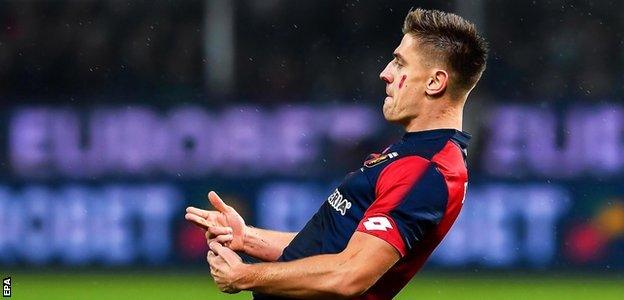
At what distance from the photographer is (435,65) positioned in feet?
15.4

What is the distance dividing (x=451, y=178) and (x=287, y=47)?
28.0 feet

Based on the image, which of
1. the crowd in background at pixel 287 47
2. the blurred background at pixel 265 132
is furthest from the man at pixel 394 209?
the crowd in background at pixel 287 47

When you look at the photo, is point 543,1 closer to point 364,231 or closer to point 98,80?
point 98,80

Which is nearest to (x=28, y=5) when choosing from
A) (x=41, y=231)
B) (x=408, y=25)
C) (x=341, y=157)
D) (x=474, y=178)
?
(x=41, y=231)

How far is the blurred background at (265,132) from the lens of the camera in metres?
12.3

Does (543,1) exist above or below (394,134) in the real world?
above

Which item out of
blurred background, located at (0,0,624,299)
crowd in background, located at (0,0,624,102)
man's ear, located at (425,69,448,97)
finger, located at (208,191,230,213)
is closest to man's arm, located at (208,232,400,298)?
finger, located at (208,191,230,213)

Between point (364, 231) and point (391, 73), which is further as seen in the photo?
point (391, 73)

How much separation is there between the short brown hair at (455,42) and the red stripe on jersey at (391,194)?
0.45m

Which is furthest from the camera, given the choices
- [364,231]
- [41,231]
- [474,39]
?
[41,231]

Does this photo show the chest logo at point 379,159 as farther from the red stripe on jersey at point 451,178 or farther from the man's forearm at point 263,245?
the man's forearm at point 263,245

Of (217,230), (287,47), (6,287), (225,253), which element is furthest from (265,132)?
(225,253)

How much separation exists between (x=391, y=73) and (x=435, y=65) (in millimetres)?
164

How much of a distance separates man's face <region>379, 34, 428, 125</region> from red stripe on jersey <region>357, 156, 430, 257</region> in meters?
0.29
